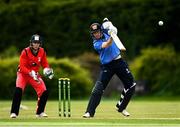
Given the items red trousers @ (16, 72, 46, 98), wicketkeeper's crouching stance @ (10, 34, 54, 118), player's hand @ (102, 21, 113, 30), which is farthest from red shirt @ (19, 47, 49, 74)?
player's hand @ (102, 21, 113, 30)

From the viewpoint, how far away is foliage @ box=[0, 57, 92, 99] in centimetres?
3397

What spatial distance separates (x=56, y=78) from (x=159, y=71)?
4553mm

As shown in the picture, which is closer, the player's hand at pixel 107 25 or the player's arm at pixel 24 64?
the player's hand at pixel 107 25

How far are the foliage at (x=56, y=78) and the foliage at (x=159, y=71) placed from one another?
2308 millimetres

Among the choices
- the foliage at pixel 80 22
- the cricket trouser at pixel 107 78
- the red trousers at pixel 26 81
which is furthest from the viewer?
the foliage at pixel 80 22

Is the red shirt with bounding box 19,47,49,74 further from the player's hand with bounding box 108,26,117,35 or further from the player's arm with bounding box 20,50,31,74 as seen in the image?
the player's hand with bounding box 108,26,117,35

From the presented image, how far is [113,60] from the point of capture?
671 inches

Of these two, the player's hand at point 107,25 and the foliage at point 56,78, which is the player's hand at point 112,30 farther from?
the foliage at point 56,78

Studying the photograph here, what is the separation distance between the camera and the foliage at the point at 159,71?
3488cm

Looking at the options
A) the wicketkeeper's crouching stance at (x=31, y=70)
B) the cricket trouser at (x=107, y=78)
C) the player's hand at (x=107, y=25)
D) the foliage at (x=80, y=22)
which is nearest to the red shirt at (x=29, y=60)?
the wicketkeeper's crouching stance at (x=31, y=70)

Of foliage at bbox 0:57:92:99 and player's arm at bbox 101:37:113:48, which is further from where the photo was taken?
foliage at bbox 0:57:92:99

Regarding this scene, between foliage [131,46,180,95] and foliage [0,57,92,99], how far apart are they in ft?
7.57

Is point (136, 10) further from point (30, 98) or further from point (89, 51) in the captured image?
point (30, 98)

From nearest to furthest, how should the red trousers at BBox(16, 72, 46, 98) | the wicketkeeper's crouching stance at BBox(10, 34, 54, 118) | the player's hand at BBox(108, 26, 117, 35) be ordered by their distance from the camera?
1. the player's hand at BBox(108, 26, 117, 35)
2. the wicketkeeper's crouching stance at BBox(10, 34, 54, 118)
3. the red trousers at BBox(16, 72, 46, 98)
